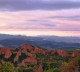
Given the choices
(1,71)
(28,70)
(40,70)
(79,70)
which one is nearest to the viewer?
(79,70)

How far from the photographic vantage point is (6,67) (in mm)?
112562

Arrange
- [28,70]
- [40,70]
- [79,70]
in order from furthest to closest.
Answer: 1. [28,70]
2. [40,70]
3. [79,70]

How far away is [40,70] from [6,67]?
5806 cm

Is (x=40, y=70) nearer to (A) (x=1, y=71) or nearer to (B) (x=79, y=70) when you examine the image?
(A) (x=1, y=71)

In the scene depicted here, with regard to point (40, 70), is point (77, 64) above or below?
above

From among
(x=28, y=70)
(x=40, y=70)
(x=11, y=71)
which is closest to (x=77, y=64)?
(x=11, y=71)

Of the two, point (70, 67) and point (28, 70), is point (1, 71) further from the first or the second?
point (28, 70)

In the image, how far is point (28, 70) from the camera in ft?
591

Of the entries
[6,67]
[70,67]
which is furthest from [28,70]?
[70,67]

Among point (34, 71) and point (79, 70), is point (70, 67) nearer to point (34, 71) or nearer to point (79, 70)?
point (79, 70)

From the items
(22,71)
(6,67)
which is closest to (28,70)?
(22,71)

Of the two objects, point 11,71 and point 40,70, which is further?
point 40,70

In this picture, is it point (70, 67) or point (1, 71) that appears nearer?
point (70, 67)

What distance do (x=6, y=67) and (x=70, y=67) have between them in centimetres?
5868
